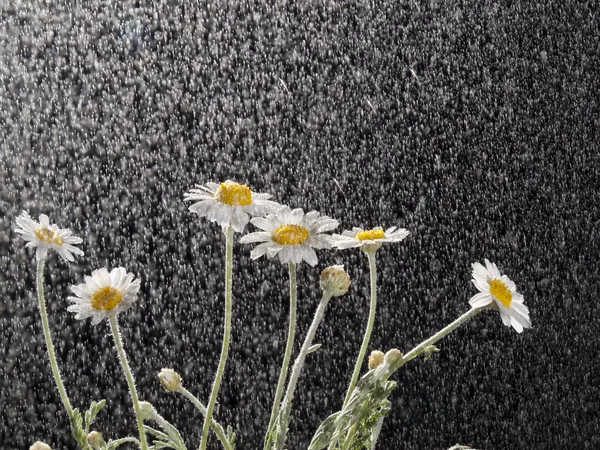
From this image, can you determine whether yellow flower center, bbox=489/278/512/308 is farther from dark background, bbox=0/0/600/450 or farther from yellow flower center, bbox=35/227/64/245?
dark background, bbox=0/0/600/450

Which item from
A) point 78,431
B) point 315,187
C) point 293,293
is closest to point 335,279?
point 293,293

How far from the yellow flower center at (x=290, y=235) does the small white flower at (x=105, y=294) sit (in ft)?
0.23

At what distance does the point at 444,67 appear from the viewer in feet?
4.47

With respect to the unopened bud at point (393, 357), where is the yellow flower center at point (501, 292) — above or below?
above

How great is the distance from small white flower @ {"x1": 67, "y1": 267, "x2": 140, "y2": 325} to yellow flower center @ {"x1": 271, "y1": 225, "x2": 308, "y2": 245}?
70mm

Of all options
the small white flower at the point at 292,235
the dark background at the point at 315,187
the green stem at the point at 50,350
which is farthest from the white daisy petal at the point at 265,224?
the dark background at the point at 315,187

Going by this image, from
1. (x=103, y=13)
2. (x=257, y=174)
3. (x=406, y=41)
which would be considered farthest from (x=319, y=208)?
(x=103, y=13)

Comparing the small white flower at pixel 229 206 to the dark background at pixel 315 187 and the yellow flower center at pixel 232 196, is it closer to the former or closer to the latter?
the yellow flower center at pixel 232 196

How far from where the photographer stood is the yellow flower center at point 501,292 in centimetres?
38

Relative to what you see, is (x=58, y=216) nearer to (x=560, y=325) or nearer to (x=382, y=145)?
(x=382, y=145)

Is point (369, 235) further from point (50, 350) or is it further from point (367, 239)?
point (50, 350)

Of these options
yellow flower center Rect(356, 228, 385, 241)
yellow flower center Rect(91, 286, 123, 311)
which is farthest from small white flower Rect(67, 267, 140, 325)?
yellow flower center Rect(356, 228, 385, 241)

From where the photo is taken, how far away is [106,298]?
0.36m

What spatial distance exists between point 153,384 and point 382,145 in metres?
0.50
